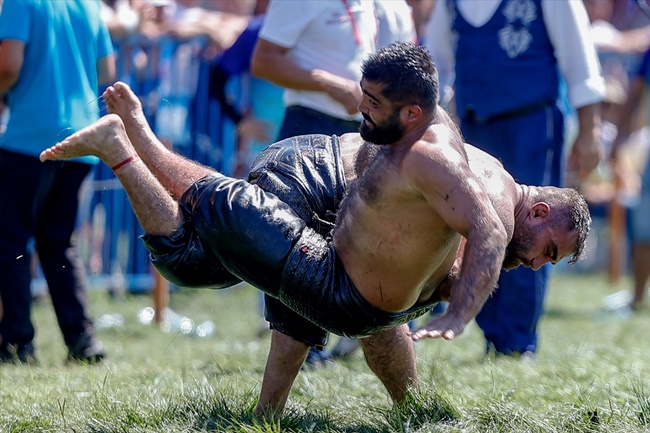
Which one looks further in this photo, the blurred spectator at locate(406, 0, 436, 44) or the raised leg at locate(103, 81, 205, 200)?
the blurred spectator at locate(406, 0, 436, 44)

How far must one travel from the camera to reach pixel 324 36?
5246 mm

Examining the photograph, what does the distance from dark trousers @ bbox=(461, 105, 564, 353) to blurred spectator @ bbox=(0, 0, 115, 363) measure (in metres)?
2.14

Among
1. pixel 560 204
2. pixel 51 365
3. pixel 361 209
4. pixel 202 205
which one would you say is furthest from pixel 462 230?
pixel 51 365

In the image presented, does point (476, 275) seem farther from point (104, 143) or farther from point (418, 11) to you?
point (418, 11)

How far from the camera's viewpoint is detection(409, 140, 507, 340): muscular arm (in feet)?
10.6

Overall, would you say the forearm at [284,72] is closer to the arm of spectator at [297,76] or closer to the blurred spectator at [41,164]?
the arm of spectator at [297,76]

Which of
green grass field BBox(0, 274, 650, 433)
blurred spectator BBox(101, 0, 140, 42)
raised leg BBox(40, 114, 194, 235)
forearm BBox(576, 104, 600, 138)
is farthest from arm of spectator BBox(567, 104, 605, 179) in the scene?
blurred spectator BBox(101, 0, 140, 42)

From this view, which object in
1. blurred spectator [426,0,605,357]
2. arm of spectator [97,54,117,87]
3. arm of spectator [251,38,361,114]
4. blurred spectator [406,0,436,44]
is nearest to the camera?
arm of spectator [251,38,361,114]

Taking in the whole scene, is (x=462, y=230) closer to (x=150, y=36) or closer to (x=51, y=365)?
(x=51, y=365)

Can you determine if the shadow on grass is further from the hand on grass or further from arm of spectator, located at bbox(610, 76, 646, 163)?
arm of spectator, located at bbox(610, 76, 646, 163)

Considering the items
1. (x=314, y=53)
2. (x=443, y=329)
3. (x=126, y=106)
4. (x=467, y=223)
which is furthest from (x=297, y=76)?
(x=443, y=329)

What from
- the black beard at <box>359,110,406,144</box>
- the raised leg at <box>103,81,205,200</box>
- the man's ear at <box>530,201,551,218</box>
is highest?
the black beard at <box>359,110,406,144</box>

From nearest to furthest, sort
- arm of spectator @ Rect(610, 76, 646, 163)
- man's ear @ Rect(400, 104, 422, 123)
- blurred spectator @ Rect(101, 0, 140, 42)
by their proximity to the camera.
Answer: man's ear @ Rect(400, 104, 422, 123), blurred spectator @ Rect(101, 0, 140, 42), arm of spectator @ Rect(610, 76, 646, 163)

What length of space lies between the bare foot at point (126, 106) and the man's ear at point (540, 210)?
1.50 metres
